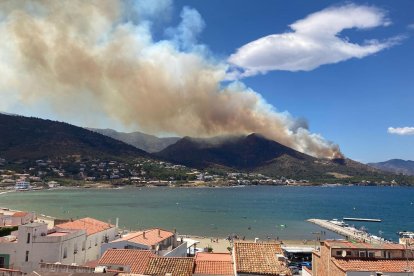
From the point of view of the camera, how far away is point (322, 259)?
2117 cm

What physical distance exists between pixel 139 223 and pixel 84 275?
271 feet

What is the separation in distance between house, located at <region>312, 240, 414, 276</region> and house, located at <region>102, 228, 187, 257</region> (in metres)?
13.6

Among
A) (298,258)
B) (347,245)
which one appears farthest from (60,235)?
(298,258)

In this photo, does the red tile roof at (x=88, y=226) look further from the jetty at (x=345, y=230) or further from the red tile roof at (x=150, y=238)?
the jetty at (x=345, y=230)

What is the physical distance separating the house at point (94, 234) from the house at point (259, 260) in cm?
1889

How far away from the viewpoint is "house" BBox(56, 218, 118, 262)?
36188 millimetres

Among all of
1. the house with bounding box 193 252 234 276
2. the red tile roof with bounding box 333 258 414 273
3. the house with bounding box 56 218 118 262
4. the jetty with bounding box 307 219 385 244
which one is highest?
the red tile roof with bounding box 333 258 414 273

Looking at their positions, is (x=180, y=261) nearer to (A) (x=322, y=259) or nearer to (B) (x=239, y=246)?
(B) (x=239, y=246)

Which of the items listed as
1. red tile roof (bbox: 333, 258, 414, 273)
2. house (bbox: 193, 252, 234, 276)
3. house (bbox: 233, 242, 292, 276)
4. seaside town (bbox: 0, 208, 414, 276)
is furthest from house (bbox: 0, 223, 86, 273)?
red tile roof (bbox: 333, 258, 414, 273)

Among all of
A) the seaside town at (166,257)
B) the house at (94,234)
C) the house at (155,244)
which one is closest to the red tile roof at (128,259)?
the seaside town at (166,257)

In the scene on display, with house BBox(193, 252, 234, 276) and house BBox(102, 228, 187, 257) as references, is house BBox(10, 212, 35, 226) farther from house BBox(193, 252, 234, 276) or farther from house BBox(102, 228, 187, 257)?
house BBox(193, 252, 234, 276)

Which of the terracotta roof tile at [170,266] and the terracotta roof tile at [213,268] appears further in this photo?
the terracotta roof tile at [213,268]

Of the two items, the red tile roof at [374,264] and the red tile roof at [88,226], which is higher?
the red tile roof at [374,264]

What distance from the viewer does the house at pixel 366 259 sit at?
18906mm
